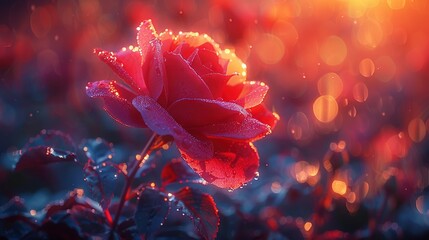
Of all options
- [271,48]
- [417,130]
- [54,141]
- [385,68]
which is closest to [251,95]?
[54,141]

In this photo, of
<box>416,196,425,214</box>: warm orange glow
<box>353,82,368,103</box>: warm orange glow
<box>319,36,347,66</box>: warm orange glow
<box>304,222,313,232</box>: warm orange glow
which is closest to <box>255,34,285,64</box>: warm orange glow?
<box>319,36,347,66</box>: warm orange glow

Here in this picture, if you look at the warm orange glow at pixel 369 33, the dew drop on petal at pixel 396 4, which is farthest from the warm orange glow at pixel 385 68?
the dew drop on petal at pixel 396 4

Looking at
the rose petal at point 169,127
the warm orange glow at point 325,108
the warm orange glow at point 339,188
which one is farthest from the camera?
the warm orange glow at point 325,108

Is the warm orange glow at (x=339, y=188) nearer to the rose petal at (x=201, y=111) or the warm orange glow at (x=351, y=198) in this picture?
the warm orange glow at (x=351, y=198)

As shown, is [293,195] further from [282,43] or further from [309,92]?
[282,43]

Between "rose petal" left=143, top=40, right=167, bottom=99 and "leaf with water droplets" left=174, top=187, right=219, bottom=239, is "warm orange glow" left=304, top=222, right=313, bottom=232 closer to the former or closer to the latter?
"leaf with water droplets" left=174, top=187, right=219, bottom=239

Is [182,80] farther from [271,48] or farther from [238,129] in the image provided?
[271,48]
